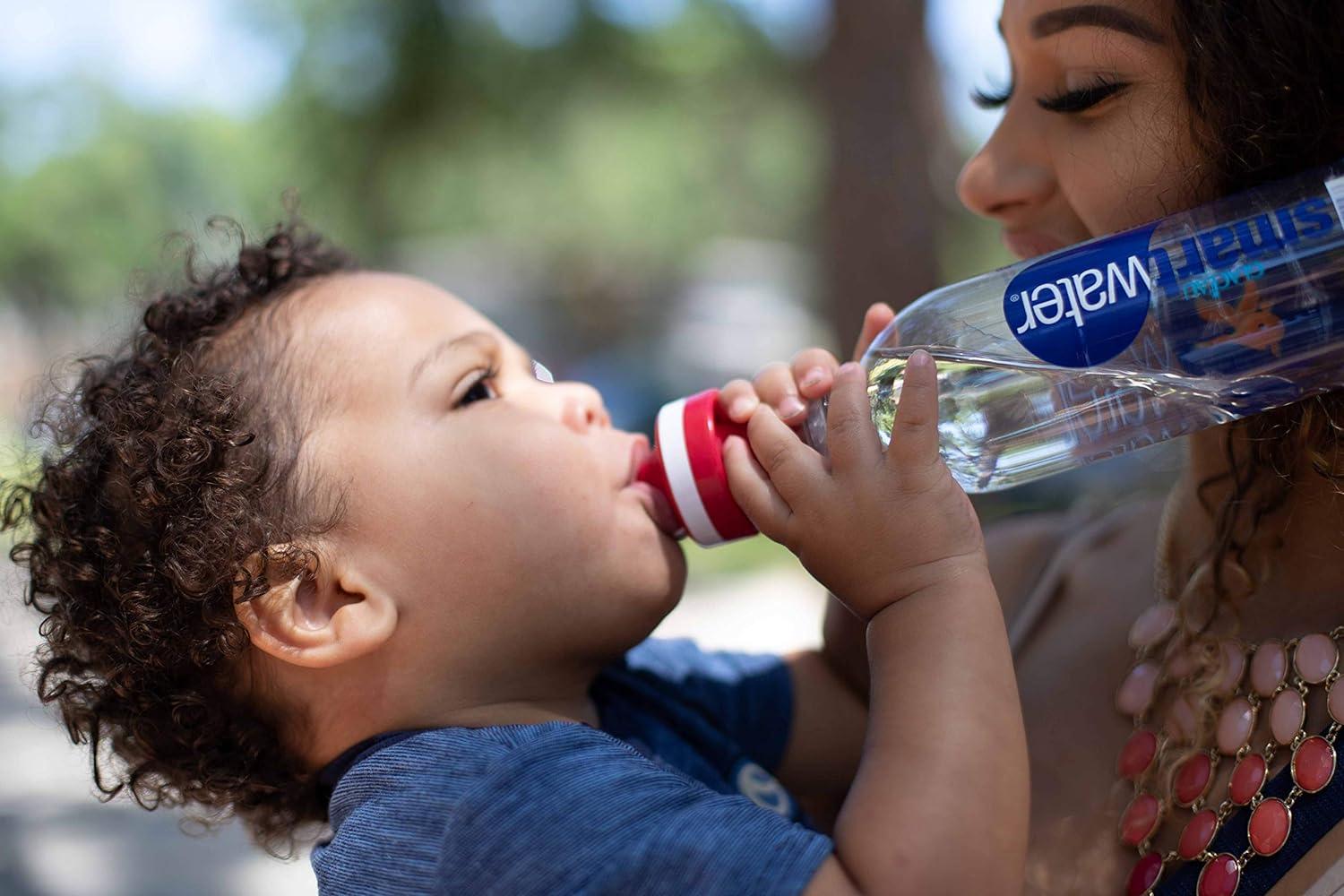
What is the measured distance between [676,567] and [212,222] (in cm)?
110

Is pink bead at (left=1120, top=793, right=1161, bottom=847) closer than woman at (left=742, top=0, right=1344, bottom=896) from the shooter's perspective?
No

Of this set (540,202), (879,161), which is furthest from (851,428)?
(540,202)

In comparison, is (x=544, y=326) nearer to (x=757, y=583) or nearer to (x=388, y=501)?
(x=757, y=583)

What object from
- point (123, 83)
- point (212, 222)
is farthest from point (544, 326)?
point (212, 222)

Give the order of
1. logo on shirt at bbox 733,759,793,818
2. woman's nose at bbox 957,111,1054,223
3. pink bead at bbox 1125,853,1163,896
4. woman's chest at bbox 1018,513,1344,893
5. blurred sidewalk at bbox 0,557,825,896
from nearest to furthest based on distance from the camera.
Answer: pink bead at bbox 1125,853,1163,896 → woman's chest at bbox 1018,513,1344,893 → woman's nose at bbox 957,111,1054,223 → logo on shirt at bbox 733,759,793,818 → blurred sidewalk at bbox 0,557,825,896

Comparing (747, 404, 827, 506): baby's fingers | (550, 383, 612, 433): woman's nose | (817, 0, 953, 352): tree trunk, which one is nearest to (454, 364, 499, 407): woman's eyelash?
(550, 383, 612, 433): woman's nose

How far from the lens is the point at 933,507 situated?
125cm

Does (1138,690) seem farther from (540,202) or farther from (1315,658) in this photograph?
(540,202)

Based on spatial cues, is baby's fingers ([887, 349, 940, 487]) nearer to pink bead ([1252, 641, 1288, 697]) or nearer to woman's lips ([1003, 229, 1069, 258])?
woman's lips ([1003, 229, 1069, 258])

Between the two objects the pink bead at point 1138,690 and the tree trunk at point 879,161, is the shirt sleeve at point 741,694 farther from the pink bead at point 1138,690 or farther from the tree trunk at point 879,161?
the tree trunk at point 879,161

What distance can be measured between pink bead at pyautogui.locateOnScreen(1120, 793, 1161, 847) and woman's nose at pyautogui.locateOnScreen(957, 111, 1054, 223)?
0.76 meters

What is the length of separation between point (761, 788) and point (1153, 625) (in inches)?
23.1

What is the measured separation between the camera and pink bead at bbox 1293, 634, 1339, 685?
47.3 inches

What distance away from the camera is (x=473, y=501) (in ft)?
4.94
